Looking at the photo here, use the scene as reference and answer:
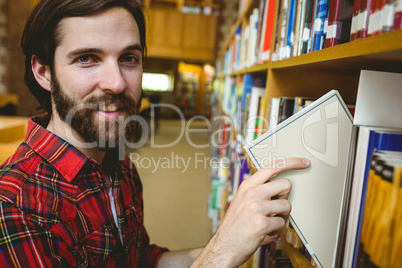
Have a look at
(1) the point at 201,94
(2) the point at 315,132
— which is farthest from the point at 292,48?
(1) the point at 201,94

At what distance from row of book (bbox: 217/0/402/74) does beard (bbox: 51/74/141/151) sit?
63 centimetres

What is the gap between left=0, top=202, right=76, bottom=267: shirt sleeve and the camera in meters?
0.76

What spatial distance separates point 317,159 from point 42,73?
1.12 m

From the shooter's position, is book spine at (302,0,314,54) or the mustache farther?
the mustache

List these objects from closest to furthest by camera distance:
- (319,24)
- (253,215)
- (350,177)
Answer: (350,177) < (253,215) < (319,24)

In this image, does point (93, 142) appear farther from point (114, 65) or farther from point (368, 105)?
point (368, 105)

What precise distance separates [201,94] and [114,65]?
12.1m

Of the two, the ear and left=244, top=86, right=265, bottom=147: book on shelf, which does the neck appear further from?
left=244, top=86, right=265, bottom=147: book on shelf

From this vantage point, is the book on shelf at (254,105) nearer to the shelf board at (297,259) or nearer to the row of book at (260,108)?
the row of book at (260,108)

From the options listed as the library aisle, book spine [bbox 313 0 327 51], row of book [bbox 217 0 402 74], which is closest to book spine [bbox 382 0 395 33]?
row of book [bbox 217 0 402 74]

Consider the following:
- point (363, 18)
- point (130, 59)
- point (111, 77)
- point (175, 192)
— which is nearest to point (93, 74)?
point (111, 77)

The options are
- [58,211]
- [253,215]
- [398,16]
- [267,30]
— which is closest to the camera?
[398,16]

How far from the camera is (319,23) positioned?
2.44ft

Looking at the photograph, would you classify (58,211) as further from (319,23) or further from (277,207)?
(319,23)
